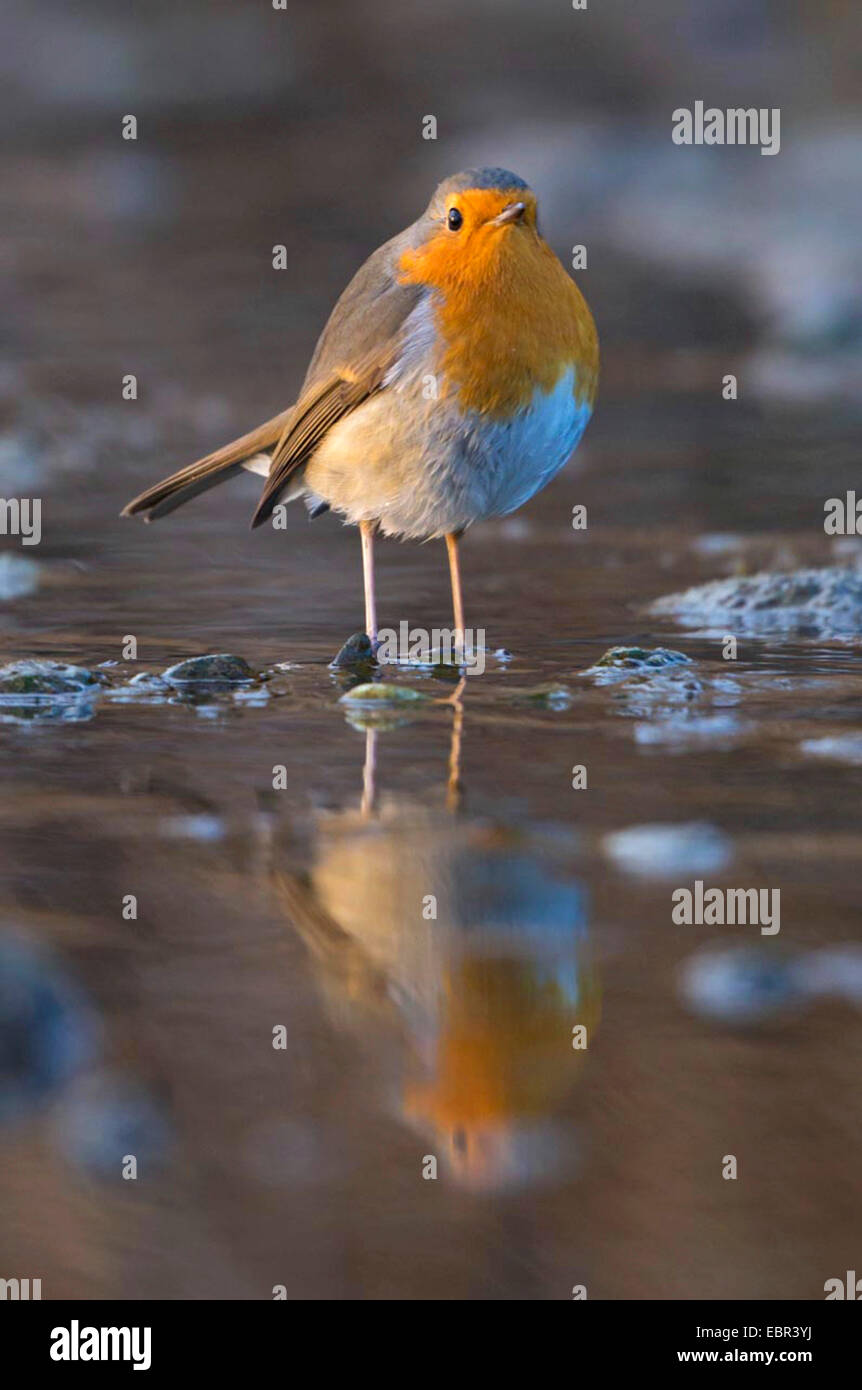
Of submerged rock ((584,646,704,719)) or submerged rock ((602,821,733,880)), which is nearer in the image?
submerged rock ((602,821,733,880))

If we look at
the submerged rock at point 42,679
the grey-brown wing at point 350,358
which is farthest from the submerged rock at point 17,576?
the submerged rock at point 42,679

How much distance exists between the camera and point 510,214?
470 cm

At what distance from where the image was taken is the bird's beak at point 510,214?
4.70m

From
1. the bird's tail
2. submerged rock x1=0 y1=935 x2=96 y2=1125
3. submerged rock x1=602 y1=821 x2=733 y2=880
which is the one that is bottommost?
submerged rock x1=0 y1=935 x2=96 y2=1125

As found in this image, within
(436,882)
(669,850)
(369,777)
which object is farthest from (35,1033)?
(369,777)

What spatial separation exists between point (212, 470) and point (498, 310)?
137 cm

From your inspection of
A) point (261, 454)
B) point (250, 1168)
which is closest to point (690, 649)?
point (261, 454)

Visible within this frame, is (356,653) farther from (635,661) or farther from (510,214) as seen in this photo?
(510,214)

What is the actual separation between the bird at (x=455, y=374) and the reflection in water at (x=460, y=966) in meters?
1.41

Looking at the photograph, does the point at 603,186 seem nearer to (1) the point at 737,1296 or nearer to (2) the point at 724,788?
(2) the point at 724,788

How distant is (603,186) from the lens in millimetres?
14758

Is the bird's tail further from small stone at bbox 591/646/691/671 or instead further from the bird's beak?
small stone at bbox 591/646/691/671

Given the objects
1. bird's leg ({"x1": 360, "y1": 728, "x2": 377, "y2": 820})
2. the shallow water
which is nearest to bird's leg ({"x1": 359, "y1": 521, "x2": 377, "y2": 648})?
the shallow water

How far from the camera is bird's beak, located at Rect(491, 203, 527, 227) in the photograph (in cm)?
470
